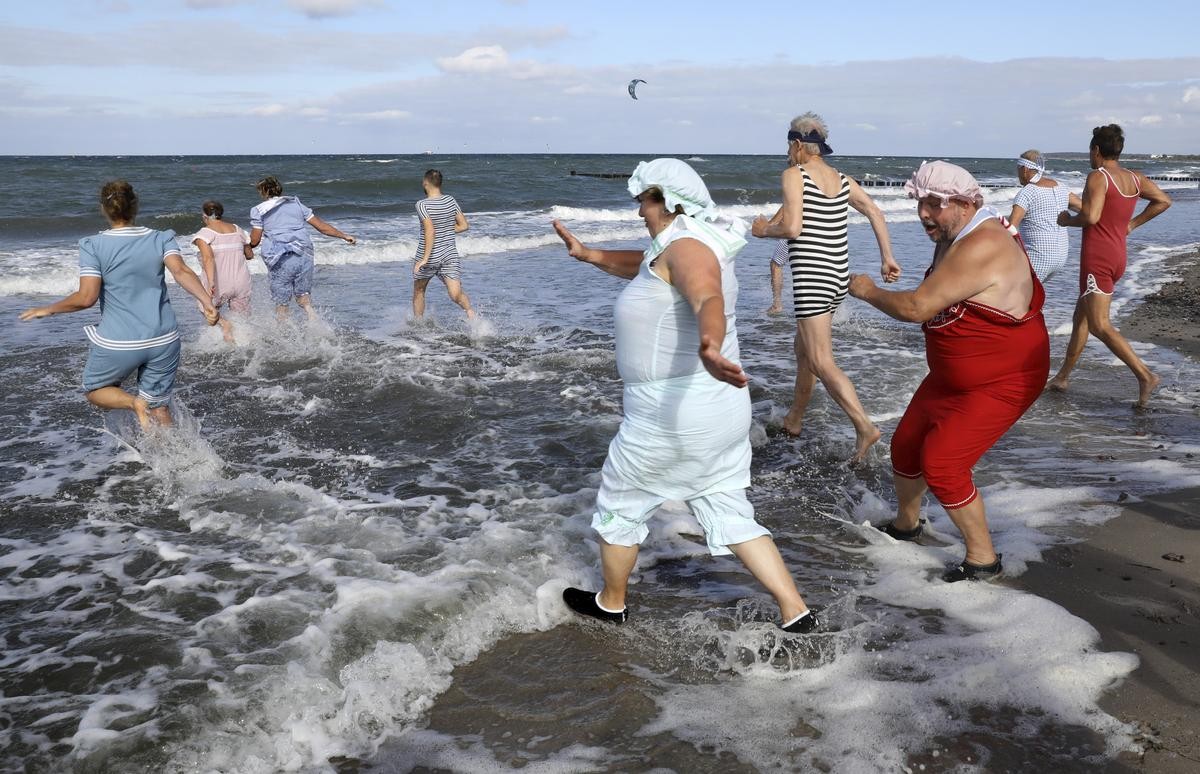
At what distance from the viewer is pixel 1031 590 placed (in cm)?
419

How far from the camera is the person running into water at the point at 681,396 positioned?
11.0 feet

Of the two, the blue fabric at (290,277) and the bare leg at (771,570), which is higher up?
the blue fabric at (290,277)

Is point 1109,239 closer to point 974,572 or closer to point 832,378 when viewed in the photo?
point 832,378

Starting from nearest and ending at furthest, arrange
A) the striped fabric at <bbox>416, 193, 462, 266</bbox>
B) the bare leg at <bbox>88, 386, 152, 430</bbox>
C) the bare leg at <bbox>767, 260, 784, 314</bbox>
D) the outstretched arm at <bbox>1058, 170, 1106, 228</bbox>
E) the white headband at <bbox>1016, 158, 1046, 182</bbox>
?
1. the bare leg at <bbox>88, 386, 152, 430</bbox>
2. the outstretched arm at <bbox>1058, 170, 1106, 228</bbox>
3. the white headband at <bbox>1016, 158, 1046, 182</bbox>
4. the striped fabric at <bbox>416, 193, 462, 266</bbox>
5. the bare leg at <bbox>767, 260, 784, 314</bbox>

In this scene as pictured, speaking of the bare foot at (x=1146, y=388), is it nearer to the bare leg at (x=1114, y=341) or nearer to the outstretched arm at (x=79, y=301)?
the bare leg at (x=1114, y=341)

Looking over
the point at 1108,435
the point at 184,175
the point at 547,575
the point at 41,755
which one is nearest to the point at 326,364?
the point at 547,575

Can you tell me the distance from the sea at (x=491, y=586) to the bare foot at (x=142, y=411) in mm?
121

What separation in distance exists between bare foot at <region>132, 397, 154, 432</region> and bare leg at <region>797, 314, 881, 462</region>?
4.26m

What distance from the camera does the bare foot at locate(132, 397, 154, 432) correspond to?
5875 millimetres

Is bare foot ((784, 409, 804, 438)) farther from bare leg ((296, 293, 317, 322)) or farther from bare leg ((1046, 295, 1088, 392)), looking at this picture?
Answer: bare leg ((296, 293, 317, 322))

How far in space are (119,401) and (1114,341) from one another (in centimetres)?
712

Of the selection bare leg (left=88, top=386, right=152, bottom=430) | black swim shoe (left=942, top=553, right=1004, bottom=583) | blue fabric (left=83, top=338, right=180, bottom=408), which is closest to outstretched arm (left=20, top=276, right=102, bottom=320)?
blue fabric (left=83, top=338, right=180, bottom=408)

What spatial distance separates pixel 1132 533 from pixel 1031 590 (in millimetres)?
936

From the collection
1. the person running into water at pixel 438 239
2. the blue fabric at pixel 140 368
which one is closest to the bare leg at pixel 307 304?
the person running into water at pixel 438 239
